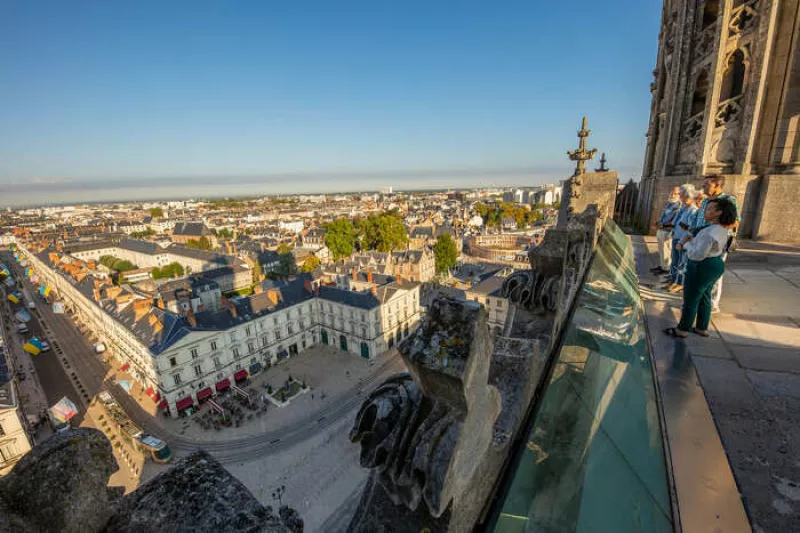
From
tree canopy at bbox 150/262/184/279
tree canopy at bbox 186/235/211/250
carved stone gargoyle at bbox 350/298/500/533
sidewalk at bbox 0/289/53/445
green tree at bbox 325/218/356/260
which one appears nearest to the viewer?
carved stone gargoyle at bbox 350/298/500/533

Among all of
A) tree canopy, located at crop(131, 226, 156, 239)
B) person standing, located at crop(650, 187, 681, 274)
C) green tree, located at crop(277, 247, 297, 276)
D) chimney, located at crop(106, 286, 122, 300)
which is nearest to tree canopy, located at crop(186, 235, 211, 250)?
green tree, located at crop(277, 247, 297, 276)

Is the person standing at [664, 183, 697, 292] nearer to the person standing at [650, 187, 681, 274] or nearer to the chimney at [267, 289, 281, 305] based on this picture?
the person standing at [650, 187, 681, 274]

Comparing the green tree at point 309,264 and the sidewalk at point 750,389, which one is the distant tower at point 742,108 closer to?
the sidewalk at point 750,389

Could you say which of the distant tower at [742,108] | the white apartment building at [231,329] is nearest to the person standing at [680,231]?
the distant tower at [742,108]

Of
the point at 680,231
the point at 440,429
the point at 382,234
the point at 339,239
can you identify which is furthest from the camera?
the point at 382,234

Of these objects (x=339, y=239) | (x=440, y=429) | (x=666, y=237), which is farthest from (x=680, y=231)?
A: (x=339, y=239)

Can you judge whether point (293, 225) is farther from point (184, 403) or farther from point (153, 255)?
point (184, 403)

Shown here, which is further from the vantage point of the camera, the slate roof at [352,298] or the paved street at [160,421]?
the slate roof at [352,298]
